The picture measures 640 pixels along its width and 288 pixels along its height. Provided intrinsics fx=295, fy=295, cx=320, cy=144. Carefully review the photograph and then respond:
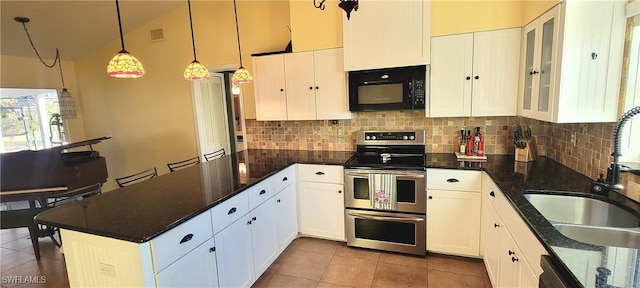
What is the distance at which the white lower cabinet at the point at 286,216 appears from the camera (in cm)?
271

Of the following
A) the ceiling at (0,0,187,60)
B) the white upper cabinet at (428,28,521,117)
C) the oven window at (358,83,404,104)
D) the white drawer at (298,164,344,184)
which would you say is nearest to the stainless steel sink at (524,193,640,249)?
the white upper cabinet at (428,28,521,117)

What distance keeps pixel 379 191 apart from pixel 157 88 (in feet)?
12.4

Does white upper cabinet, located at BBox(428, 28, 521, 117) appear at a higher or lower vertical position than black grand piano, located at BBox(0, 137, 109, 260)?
higher

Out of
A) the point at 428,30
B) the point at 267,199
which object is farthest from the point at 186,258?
the point at 428,30

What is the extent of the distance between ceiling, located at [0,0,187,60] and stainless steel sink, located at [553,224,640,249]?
15.5 feet

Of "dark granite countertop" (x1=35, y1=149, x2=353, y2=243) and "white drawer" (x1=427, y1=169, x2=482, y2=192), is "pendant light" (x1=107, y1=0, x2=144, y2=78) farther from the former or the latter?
"white drawer" (x1=427, y1=169, x2=482, y2=192)

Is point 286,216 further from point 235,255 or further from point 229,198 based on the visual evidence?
point 229,198

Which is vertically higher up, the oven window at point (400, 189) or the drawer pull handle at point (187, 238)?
the drawer pull handle at point (187, 238)

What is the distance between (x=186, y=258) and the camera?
164 cm

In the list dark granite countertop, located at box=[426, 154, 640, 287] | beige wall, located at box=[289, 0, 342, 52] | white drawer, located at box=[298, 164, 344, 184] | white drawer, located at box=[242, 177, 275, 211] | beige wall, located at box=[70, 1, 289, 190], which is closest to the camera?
dark granite countertop, located at box=[426, 154, 640, 287]

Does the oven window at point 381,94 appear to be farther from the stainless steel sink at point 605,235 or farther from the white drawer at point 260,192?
the stainless steel sink at point 605,235

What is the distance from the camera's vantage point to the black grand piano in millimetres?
3053

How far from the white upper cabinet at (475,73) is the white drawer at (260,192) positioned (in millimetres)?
1699

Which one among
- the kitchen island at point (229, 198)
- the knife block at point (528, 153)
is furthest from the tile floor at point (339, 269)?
the knife block at point (528, 153)
